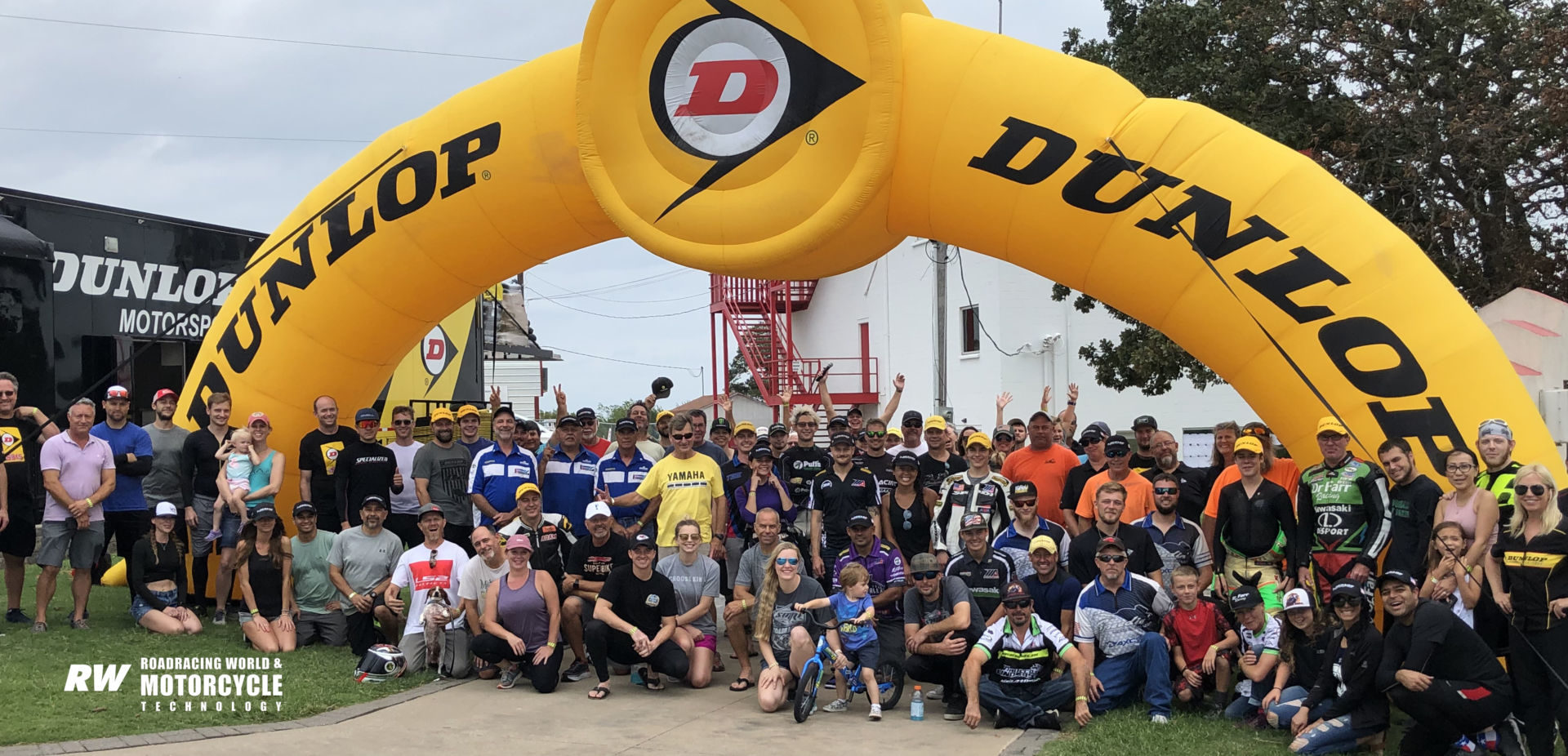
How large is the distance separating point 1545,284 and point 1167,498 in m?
10.1

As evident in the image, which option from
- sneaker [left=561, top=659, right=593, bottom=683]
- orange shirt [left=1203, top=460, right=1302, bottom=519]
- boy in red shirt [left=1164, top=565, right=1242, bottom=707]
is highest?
orange shirt [left=1203, top=460, right=1302, bottom=519]

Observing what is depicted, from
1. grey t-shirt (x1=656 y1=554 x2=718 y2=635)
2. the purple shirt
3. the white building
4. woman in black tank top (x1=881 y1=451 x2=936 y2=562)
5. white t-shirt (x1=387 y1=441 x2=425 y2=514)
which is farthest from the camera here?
the white building

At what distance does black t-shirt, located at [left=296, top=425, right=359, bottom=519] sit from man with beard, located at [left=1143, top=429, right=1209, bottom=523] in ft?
18.4

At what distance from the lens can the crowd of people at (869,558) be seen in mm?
6125

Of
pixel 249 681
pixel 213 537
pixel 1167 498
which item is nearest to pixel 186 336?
pixel 213 537

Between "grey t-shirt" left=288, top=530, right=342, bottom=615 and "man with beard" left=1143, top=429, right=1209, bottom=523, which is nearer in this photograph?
"man with beard" left=1143, top=429, right=1209, bottom=523

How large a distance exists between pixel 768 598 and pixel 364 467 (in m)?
3.36

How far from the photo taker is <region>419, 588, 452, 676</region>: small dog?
799 cm

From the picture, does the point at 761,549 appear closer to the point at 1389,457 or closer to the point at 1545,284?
the point at 1389,457

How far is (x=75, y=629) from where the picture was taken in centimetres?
885

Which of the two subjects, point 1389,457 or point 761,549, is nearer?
point 1389,457

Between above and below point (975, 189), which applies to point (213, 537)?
below

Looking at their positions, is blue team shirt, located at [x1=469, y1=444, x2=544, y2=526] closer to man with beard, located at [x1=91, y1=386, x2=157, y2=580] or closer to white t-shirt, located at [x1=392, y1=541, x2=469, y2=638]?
white t-shirt, located at [x1=392, y1=541, x2=469, y2=638]

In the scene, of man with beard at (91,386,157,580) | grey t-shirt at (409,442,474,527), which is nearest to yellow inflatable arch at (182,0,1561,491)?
grey t-shirt at (409,442,474,527)
